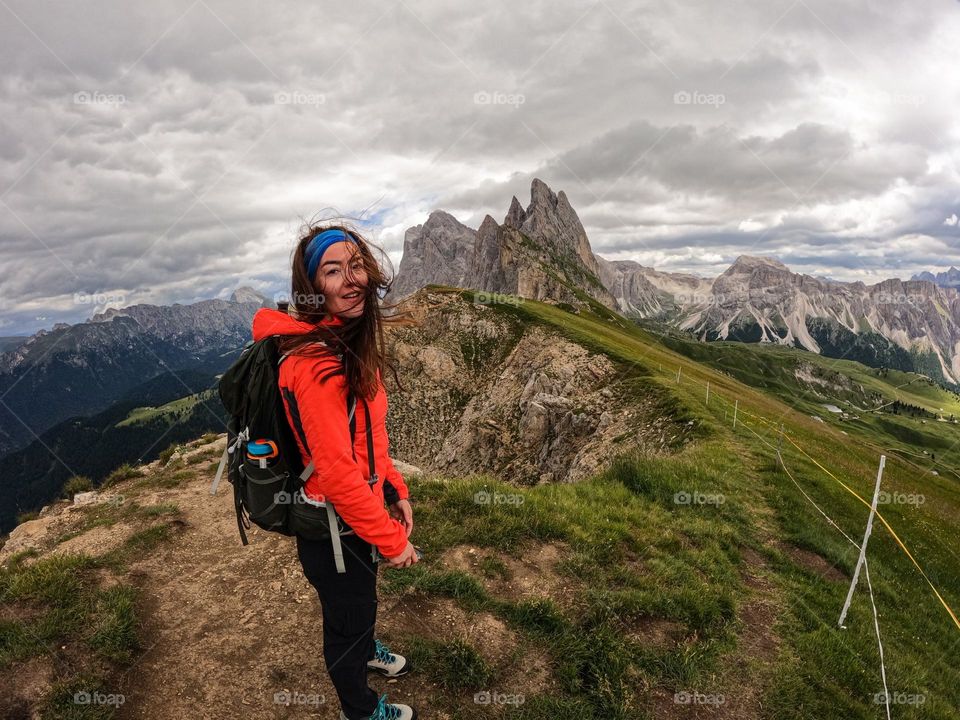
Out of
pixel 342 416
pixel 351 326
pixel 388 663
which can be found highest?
pixel 351 326

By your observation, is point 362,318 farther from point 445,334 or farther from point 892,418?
point 892,418

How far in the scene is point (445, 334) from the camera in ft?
170

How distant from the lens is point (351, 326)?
13.9 feet

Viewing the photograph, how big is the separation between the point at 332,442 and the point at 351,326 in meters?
1.08

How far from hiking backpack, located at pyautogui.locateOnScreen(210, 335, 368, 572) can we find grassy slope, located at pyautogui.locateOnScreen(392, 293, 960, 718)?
4459mm

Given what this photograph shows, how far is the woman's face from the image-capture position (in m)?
4.24

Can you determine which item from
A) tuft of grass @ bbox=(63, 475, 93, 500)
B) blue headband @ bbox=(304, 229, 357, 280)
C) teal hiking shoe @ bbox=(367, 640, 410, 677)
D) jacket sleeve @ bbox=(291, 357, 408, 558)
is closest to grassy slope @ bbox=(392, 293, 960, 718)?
teal hiking shoe @ bbox=(367, 640, 410, 677)

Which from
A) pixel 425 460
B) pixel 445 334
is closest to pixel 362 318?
pixel 425 460

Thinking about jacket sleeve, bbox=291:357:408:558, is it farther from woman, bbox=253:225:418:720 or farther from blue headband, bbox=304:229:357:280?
blue headband, bbox=304:229:357:280

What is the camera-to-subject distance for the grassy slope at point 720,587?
6.50m

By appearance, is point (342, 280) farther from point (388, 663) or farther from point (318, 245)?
point (388, 663)

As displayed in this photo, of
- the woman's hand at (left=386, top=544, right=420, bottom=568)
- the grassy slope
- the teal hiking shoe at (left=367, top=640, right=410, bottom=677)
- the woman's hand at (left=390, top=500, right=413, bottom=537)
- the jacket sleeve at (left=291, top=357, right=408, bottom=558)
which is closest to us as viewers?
the jacket sleeve at (left=291, top=357, right=408, bottom=558)

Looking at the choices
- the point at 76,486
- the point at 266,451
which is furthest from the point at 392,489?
the point at 76,486

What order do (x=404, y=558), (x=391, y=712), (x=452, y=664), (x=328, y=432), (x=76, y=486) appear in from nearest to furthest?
(x=328, y=432) < (x=404, y=558) < (x=391, y=712) < (x=452, y=664) < (x=76, y=486)
